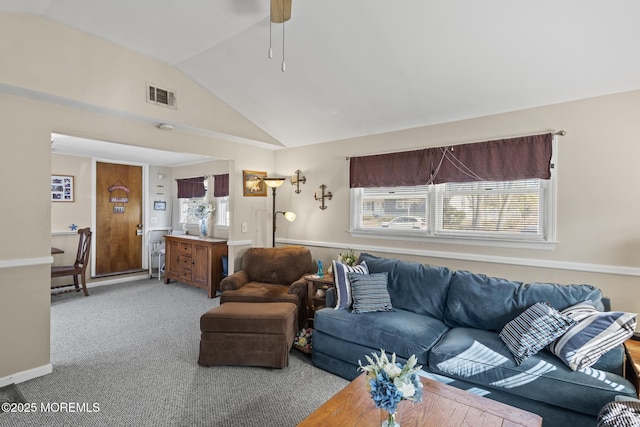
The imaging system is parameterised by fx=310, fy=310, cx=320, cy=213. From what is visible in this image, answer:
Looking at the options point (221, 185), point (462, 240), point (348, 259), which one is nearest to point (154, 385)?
point (348, 259)

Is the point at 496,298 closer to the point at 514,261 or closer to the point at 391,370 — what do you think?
the point at 514,261

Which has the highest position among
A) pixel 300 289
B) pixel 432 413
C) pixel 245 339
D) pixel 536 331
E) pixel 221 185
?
pixel 221 185

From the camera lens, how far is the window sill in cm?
282

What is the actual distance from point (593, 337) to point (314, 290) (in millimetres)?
2444

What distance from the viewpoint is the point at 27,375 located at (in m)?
2.62

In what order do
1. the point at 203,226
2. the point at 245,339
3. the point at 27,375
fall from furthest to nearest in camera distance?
the point at 203,226 → the point at 245,339 → the point at 27,375

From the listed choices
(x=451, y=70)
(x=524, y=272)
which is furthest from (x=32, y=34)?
(x=524, y=272)

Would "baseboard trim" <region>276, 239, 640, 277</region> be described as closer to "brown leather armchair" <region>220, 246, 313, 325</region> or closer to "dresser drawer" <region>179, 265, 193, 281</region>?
"brown leather armchair" <region>220, 246, 313, 325</region>

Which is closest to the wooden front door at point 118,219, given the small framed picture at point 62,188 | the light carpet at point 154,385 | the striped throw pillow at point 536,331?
the small framed picture at point 62,188

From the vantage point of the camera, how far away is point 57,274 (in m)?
4.59

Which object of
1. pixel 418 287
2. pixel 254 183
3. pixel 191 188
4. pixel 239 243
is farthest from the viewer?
pixel 191 188

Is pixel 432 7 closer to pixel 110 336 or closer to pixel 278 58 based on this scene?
pixel 278 58

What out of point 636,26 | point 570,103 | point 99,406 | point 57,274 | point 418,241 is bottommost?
point 99,406

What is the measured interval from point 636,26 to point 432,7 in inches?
50.4
